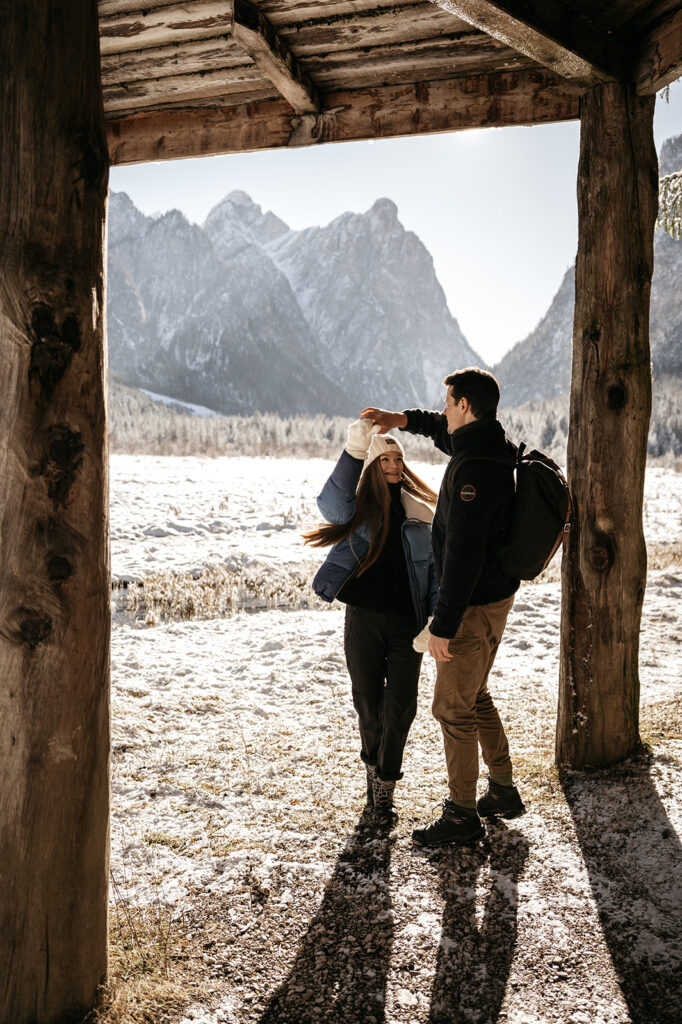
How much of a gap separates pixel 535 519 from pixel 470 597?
1.39 ft

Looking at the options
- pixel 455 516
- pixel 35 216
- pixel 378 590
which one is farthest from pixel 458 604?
pixel 35 216

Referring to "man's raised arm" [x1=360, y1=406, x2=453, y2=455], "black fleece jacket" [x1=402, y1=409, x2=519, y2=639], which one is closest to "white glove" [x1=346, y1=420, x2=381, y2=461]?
"man's raised arm" [x1=360, y1=406, x2=453, y2=455]

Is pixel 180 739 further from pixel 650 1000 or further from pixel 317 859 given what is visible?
pixel 650 1000

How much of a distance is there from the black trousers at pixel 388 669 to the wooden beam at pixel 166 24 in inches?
118

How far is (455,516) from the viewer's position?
8.82ft

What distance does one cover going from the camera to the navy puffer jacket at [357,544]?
3.26 metres

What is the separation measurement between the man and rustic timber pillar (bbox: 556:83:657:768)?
684 mm

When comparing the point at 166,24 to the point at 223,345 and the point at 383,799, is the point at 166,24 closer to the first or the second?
the point at 383,799

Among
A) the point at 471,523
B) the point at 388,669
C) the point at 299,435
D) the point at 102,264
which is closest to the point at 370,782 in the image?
the point at 388,669

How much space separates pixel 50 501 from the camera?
6.25ft

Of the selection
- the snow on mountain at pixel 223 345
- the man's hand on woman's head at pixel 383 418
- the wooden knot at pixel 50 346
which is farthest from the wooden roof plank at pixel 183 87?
the snow on mountain at pixel 223 345

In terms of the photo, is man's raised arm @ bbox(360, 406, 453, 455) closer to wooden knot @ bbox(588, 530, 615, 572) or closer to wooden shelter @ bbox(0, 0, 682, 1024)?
wooden shelter @ bbox(0, 0, 682, 1024)

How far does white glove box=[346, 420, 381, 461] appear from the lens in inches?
130

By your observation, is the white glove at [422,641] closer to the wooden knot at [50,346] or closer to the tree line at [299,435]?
the wooden knot at [50,346]
